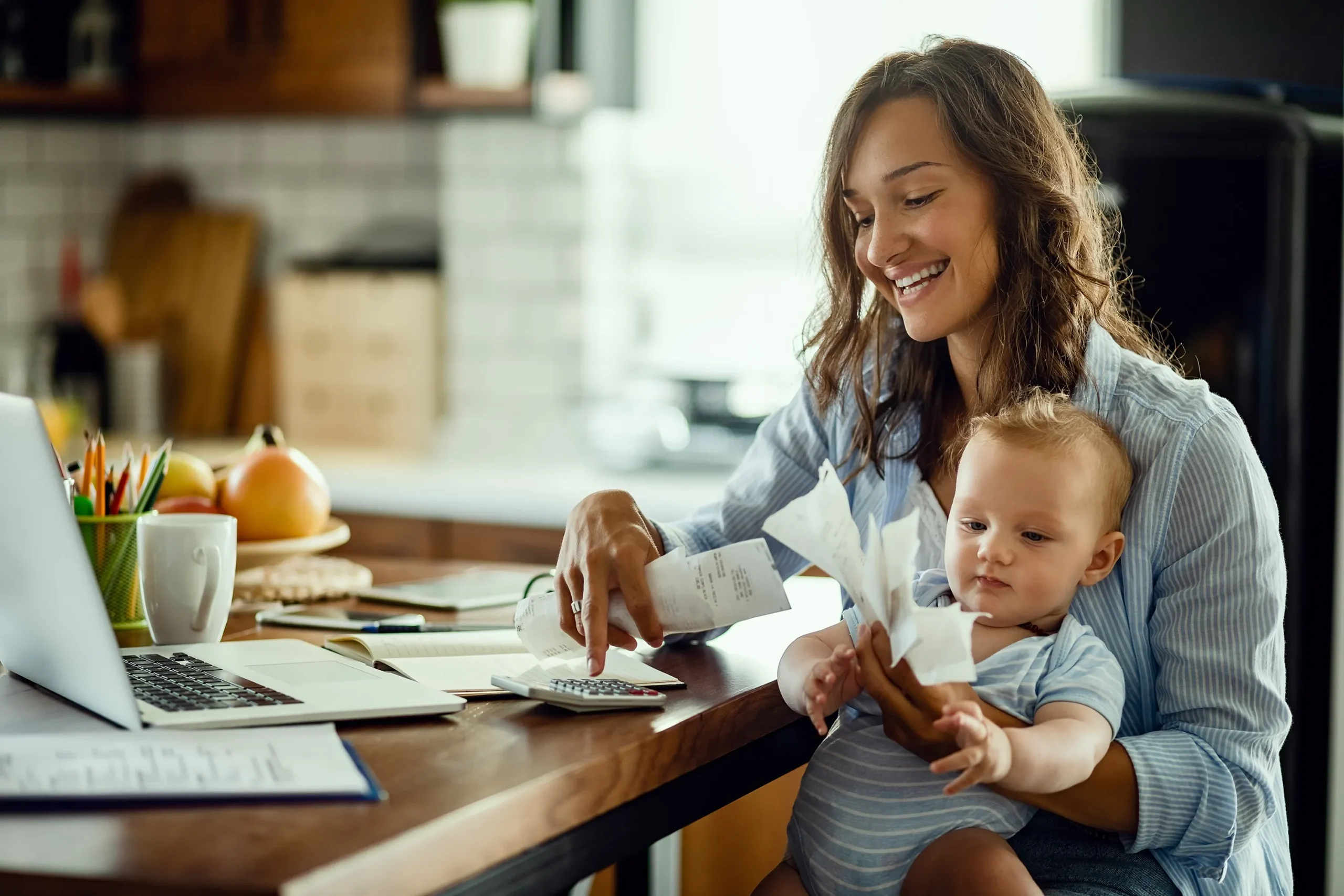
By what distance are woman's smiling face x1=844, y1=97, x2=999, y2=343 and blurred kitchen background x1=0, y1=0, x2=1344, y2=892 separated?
4.65 ft

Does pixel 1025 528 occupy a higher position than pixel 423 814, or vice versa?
pixel 1025 528

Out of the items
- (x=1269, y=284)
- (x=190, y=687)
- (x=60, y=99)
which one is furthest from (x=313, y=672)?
(x=60, y=99)

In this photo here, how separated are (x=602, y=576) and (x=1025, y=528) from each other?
40 cm

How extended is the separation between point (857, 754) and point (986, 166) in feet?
2.04

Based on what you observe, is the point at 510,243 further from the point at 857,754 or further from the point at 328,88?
the point at 857,754

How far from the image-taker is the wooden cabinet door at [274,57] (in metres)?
3.34

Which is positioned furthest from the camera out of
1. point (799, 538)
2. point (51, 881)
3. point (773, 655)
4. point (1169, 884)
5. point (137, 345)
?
point (137, 345)

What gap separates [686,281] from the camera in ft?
11.5

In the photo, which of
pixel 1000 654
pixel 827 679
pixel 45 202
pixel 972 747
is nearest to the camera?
pixel 972 747

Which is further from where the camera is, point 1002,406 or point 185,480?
point 185,480

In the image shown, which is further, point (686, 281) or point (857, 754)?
point (686, 281)

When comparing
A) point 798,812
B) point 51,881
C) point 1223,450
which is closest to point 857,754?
point 798,812

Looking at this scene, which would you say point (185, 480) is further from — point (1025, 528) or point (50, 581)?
point (1025, 528)

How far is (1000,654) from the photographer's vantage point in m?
1.33
